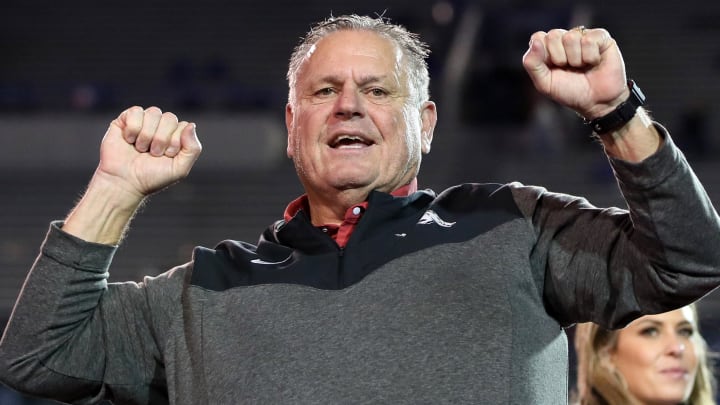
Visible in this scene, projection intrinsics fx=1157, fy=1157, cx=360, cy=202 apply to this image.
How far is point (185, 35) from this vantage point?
39.1 feet

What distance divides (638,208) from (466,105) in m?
8.06

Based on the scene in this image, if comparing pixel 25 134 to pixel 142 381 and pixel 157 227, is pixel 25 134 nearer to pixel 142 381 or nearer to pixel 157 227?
pixel 157 227

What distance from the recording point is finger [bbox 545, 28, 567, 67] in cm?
182

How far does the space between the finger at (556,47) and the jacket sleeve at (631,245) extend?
178mm

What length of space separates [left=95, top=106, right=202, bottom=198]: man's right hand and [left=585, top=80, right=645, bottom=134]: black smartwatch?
0.75 meters

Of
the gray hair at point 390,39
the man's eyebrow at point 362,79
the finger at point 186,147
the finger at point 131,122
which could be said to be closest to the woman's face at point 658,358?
the gray hair at point 390,39

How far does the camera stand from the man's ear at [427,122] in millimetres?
2385

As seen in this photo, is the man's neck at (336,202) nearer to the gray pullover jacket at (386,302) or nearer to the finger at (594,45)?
the gray pullover jacket at (386,302)

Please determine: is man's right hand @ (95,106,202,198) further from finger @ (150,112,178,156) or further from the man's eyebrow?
the man's eyebrow

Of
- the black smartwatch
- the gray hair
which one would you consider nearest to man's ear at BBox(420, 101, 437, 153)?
the gray hair

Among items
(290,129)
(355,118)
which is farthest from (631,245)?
(290,129)

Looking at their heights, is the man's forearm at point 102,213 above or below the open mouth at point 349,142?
below

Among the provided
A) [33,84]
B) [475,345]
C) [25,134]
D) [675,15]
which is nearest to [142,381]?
[475,345]

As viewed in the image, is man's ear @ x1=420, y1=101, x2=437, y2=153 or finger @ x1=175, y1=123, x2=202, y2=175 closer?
finger @ x1=175, y1=123, x2=202, y2=175
